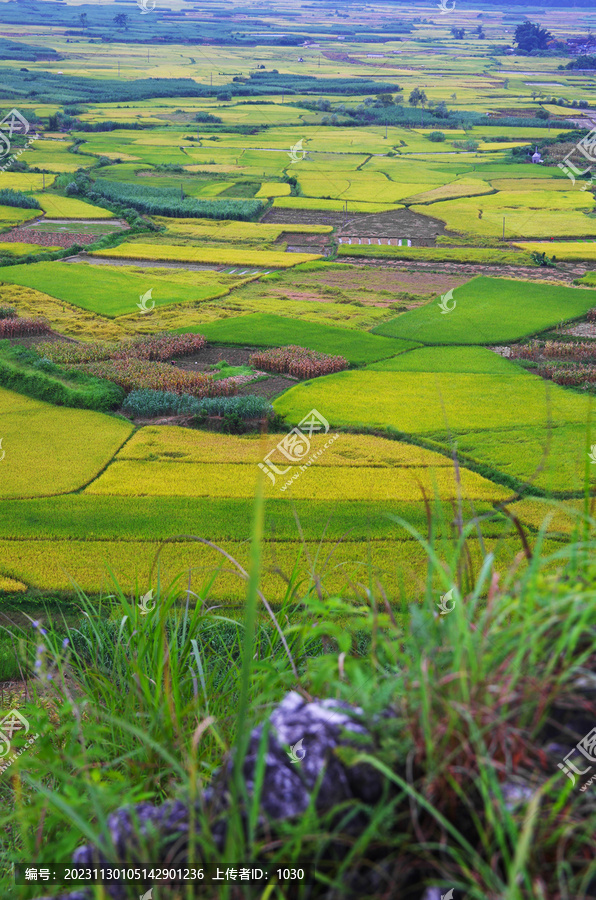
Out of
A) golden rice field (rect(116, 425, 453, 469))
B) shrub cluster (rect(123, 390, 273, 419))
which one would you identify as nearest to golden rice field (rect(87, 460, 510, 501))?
golden rice field (rect(116, 425, 453, 469))

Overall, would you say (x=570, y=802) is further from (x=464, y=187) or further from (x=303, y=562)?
(x=464, y=187)

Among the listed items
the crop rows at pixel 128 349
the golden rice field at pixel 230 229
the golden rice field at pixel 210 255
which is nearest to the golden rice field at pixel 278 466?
the crop rows at pixel 128 349

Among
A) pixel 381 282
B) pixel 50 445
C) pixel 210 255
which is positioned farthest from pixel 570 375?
pixel 210 255

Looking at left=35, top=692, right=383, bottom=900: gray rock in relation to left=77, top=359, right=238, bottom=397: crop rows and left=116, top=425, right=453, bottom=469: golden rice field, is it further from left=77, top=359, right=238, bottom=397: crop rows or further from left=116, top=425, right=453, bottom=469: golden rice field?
left=77, top=359, right=238, bottom=397: crop rows

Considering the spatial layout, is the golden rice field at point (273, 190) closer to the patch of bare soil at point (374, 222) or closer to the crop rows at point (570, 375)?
the patch of bare soil at point (374, 222)

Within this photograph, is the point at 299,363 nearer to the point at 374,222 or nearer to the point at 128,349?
the point at 128,349

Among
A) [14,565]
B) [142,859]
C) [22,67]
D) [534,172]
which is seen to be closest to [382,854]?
[142,859]

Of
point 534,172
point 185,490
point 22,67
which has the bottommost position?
point 185,490
